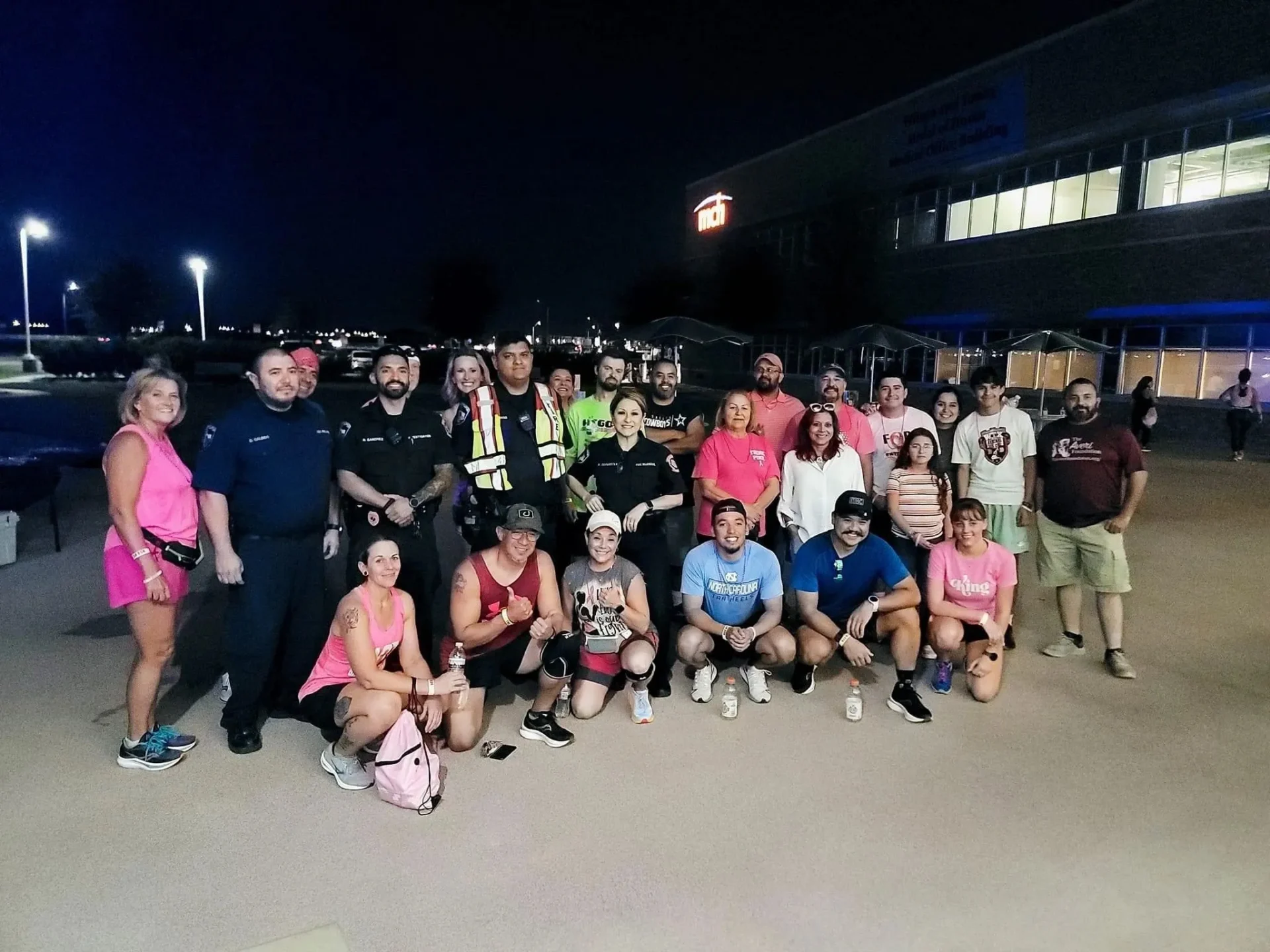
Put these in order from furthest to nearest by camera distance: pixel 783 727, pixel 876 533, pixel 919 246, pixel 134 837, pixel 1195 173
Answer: pixel 919 246 < pixel 1195 173 < pixel 876 533 < pixel 783 727 < pixel 134 837

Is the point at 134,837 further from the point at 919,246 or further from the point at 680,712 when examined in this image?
the point at 919,246

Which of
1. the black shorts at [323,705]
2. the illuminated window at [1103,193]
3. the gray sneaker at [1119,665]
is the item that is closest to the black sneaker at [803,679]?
the gray sneaker at [1119,665]

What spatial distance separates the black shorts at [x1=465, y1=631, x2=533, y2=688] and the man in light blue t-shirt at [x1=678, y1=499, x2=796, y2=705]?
96 cm

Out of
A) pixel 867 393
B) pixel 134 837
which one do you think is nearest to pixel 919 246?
pixel 867 393

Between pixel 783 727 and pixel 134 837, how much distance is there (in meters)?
3.03

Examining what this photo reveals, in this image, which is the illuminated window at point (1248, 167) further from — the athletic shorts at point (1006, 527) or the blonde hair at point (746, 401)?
the blonde hair at point (746, 401)

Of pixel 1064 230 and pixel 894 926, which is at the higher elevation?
pixel 1064 230

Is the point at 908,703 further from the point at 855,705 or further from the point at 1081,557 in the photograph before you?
the point at 1081,557

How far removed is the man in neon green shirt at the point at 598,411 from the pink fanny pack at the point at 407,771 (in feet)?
8.18

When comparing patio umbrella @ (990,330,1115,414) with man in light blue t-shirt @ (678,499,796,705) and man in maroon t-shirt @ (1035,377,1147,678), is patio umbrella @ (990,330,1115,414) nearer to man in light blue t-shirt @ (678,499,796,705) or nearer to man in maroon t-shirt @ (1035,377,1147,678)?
man in maroon t-shirt @ (1035,377,1147,678)

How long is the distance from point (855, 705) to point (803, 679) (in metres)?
0.46

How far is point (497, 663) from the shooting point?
4.50m

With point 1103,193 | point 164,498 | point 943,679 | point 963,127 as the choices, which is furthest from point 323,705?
point 963,127

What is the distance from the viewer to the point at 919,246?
30562 millimetres
